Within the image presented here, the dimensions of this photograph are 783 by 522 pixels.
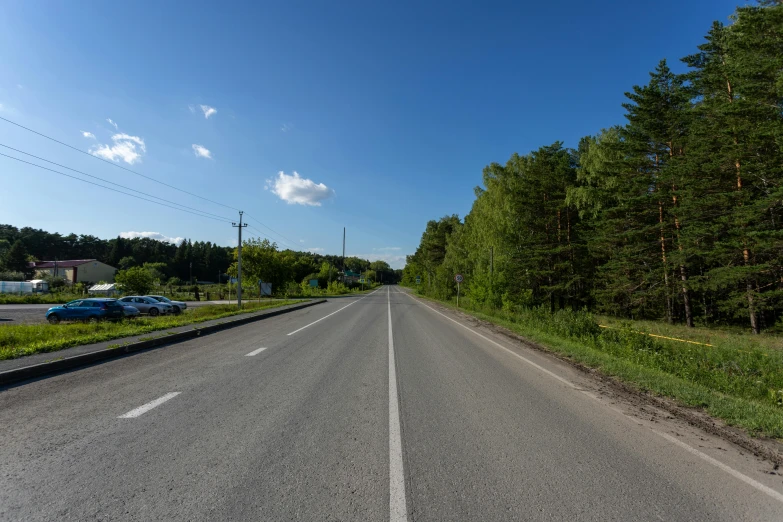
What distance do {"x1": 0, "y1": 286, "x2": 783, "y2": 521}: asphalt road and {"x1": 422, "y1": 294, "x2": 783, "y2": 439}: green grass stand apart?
0.97 meters

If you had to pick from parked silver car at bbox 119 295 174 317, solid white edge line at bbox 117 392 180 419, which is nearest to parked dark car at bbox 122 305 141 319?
parked silver car at bbox 119 295 174 317

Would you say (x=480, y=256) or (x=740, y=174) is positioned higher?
(x=740, y=174)

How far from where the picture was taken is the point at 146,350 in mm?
10984

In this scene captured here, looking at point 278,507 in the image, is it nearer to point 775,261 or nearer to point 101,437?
point 101,437

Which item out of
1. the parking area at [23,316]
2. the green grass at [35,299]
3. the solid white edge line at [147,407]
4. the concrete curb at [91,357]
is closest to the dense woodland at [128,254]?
the green grass at [35,299]

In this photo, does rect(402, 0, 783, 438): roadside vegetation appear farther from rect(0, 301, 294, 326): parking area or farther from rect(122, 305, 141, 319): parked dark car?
rect(0, 301, 294, 326): parking area

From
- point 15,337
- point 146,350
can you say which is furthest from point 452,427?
point 15,337

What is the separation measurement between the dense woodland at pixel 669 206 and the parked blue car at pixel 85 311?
2564 cm

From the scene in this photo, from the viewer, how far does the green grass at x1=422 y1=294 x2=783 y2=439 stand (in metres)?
5.74

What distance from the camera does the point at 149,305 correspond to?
2808cm

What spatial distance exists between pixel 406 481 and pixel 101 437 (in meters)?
3.63

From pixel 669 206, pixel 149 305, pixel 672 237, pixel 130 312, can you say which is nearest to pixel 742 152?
pixel 669 206

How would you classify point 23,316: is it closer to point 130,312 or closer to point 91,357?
point 130,312

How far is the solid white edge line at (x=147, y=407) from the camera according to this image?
516cm
